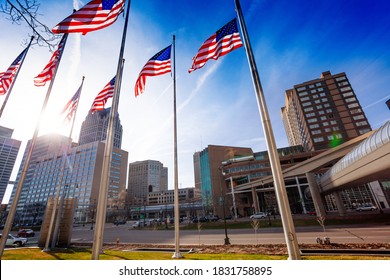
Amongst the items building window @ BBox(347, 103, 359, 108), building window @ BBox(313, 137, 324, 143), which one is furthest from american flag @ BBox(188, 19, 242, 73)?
building window @ BBox(347, 103, 359, 108)

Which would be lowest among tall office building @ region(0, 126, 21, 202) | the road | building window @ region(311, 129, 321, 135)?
the road

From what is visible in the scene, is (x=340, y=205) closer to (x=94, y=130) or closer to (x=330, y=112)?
(x=330, y=112)

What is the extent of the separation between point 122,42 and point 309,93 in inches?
4396

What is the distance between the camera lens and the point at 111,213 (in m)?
93.8

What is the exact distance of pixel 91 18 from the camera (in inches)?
309

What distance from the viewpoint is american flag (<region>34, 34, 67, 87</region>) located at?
396 inches

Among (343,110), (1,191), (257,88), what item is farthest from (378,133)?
(1,191)

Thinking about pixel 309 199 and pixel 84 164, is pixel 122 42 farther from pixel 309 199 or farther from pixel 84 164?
pixel 84 164

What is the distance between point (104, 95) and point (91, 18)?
4189mm

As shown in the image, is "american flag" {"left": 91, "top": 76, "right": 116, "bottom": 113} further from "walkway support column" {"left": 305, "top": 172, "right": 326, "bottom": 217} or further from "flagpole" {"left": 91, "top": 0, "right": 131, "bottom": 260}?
"walkway support column" {"left": 305, "top": 172, "right": 326, "bottom": 217}

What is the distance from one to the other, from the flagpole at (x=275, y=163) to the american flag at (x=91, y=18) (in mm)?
5715

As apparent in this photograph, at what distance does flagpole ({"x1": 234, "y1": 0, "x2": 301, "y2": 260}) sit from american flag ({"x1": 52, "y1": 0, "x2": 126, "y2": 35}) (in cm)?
572
